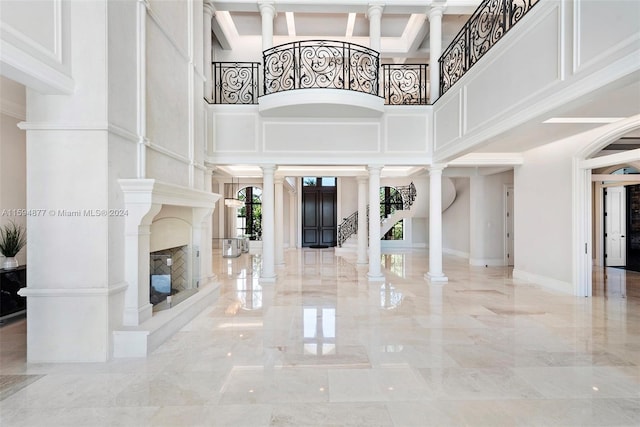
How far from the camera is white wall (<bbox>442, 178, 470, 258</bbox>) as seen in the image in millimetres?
10805

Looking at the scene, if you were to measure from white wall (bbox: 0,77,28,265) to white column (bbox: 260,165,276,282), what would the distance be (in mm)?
3939

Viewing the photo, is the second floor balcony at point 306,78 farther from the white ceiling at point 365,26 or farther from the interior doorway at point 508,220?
the interior doorway at point 508,220

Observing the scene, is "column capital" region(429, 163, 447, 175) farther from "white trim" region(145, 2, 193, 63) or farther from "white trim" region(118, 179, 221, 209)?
"white trim" region(145, 2, 193, 63)

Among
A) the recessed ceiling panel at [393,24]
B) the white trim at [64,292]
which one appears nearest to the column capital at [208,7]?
the recessed ceiling panel at [393,24]

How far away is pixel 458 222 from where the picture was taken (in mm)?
11422

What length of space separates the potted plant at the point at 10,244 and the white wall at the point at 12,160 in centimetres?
19

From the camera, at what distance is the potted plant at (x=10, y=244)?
4.43 metres

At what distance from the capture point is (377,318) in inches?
176

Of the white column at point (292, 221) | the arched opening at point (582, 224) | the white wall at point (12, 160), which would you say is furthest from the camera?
the white column at point (292, 221)

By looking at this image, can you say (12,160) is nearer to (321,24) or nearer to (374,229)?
(374,229)

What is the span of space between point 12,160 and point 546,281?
958 cm

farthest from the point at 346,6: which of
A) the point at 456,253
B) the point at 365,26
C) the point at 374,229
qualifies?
the point at 456,253

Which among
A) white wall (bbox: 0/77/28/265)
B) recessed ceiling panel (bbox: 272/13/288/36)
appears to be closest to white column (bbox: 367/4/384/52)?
recessed ceiling panel (bbox: 272/13/288/36)

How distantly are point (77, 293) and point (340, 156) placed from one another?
201 inches
